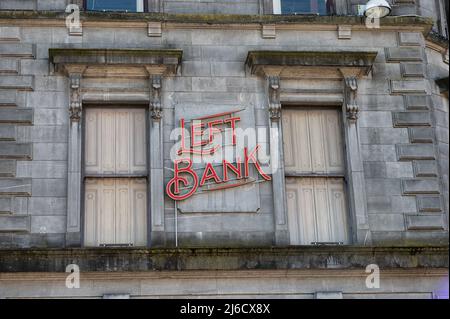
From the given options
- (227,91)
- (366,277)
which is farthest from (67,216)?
(366,277)

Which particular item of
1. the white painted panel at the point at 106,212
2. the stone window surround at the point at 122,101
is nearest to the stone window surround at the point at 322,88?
the stone window surround at the point at 122,101

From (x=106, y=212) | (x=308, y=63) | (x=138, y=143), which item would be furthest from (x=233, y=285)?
(x=308, y=63)

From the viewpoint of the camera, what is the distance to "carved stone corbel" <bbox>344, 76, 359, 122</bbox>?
17.1 metres

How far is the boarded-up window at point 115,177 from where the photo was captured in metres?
16.2

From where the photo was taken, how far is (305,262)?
1577cm

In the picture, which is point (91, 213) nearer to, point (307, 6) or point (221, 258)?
point (221, 258)

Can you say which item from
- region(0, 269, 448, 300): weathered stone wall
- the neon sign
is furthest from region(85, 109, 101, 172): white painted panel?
region(0, 269, 448, 300): weathered stone wall

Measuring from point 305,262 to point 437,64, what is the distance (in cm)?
536

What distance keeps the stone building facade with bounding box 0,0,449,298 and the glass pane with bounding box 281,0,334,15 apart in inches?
2.7

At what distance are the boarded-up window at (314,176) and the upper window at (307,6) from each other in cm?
212

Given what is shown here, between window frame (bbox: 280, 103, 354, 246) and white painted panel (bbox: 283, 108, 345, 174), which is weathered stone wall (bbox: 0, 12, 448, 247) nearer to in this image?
window frame (bbox: 280, 103, 354, 246)

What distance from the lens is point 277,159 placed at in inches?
657

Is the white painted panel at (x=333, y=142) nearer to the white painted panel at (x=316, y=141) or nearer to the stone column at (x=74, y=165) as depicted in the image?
the white painted panel at (x=316, y=141)

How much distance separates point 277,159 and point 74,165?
359cm
